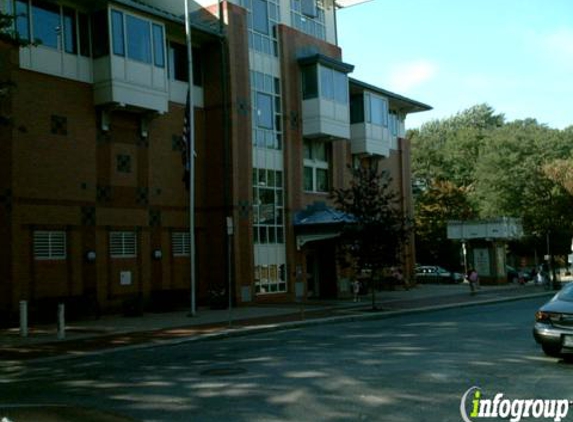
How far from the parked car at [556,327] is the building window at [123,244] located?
1767 centimetres

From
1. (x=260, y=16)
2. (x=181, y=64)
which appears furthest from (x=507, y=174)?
(x=181, y=64)

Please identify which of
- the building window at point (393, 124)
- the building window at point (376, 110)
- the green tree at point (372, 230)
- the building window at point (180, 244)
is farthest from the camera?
the building window at point (393, 124)

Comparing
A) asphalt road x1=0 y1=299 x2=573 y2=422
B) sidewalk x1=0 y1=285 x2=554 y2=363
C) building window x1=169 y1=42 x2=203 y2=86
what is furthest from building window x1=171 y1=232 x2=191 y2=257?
asphalt road x1=0 y1=299 x2=573 y2=422

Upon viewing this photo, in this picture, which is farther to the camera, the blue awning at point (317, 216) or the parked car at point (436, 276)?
the parked car at point (436, 276)

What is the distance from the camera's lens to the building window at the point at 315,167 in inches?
1366

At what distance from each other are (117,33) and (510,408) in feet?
69.7

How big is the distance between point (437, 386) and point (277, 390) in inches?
86.4

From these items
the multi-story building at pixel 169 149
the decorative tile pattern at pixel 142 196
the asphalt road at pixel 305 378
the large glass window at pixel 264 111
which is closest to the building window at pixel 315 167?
the multi-story building at pixel 169 149

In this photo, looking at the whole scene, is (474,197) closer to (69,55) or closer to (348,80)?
(348,80)

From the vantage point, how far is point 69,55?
2466cm

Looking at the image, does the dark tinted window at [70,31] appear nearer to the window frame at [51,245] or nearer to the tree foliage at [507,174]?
the window frame at [51,245]

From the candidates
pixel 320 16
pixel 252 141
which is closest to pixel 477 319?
pixel 252 141

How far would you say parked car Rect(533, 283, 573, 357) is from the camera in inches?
438

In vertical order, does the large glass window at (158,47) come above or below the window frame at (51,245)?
above
